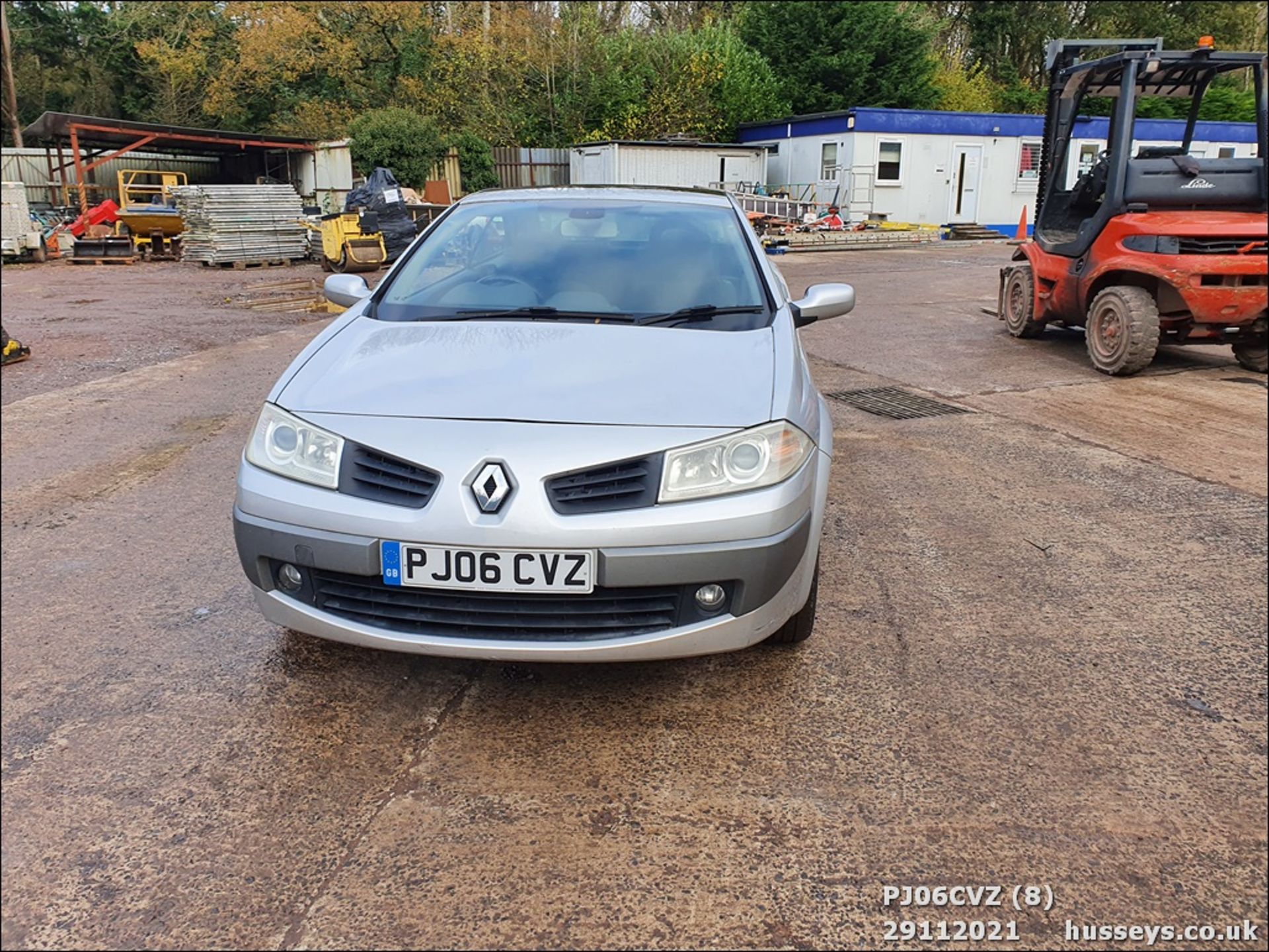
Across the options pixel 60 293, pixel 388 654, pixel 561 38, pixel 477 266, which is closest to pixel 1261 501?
pixel 477 266

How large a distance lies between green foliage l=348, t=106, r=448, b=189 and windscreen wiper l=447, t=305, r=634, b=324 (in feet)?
79.3

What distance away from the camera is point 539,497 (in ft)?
7.92

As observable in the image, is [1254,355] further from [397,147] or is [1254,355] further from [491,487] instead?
[397,147]

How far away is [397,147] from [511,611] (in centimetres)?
2597

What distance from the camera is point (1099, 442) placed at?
5.68 m

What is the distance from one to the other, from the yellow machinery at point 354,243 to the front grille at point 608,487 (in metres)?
14.8

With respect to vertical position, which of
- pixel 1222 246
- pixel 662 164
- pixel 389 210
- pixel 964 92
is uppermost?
pixel 964 92

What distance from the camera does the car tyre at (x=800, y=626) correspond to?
3.01 m

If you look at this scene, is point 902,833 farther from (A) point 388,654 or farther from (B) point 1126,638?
(A) point 388,654

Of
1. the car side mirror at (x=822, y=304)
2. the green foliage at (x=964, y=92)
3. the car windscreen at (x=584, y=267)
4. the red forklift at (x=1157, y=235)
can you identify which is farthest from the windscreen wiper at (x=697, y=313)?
the green foliage at (x=964, y=92)

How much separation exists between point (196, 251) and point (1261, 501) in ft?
59.4

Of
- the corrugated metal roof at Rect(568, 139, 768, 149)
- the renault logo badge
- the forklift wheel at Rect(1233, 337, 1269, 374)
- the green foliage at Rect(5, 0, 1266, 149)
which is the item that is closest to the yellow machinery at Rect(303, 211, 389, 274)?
the corrugated metal roof at Rect(568, 139, 768, 149)

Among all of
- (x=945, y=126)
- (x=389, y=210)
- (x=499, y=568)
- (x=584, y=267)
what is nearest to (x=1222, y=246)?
(x=584, y=267)

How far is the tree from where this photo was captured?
108 ft
